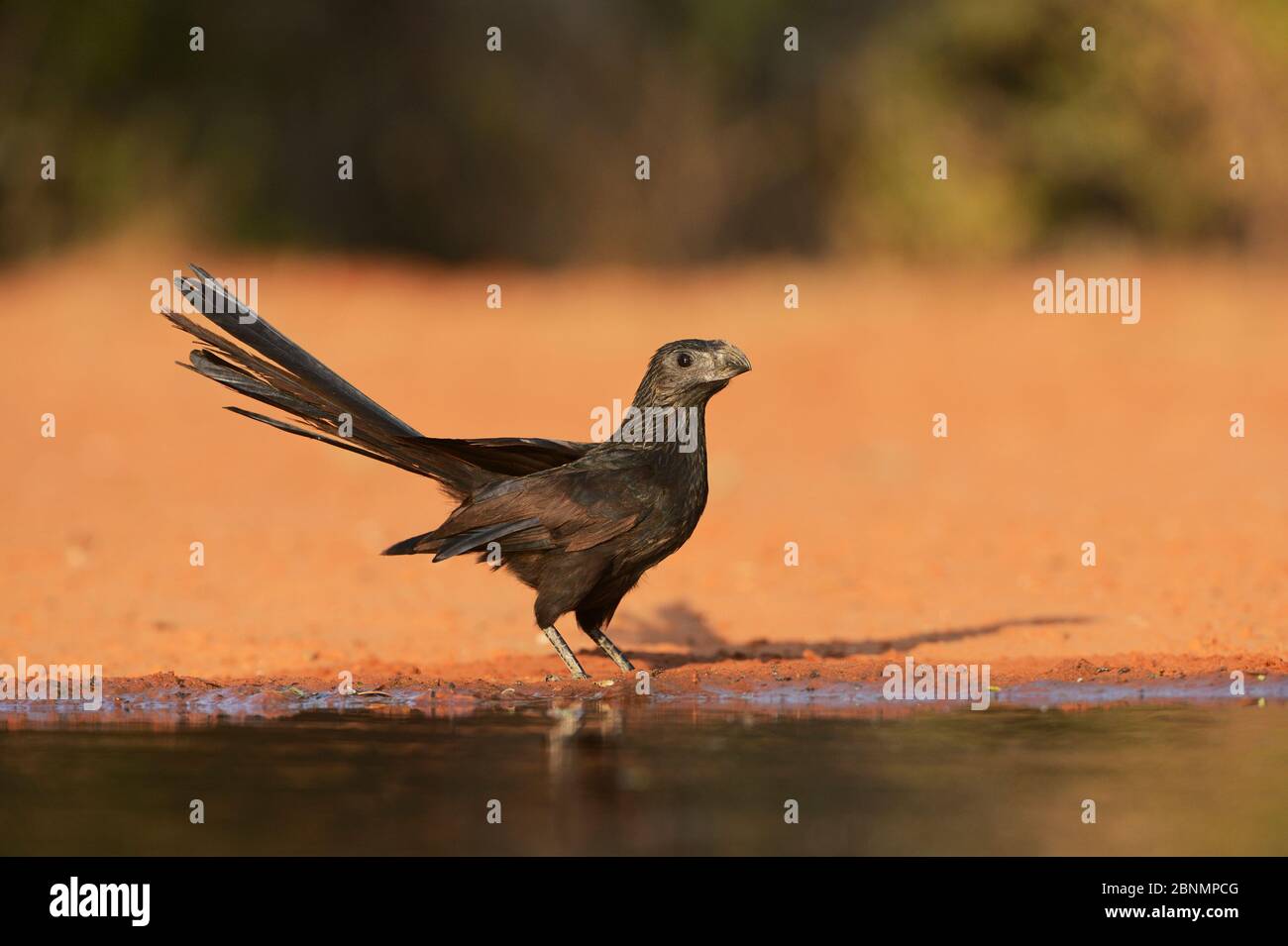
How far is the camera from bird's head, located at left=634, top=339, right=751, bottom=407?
7.18m

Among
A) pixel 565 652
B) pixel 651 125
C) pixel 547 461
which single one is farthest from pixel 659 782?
pixel 651 125

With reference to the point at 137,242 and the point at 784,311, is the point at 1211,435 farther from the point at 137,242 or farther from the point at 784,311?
the point at 137,242

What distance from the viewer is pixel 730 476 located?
45.6ft

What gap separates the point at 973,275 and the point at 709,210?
5277mm

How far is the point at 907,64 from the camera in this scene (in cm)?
2378

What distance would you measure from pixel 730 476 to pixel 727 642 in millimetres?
5025

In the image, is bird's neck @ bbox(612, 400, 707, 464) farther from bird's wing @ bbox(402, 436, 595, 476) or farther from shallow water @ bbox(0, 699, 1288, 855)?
shallow water @ bbox(0, 699, 1288, 855)

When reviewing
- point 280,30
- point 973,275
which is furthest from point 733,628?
point 280,30

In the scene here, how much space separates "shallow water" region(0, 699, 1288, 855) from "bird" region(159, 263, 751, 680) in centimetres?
59

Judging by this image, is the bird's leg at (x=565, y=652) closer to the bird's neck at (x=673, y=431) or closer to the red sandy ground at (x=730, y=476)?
the red sandy ground at (x=730, y=476)

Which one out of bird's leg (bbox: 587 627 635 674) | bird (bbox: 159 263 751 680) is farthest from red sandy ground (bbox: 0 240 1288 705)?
bird (bbox: 159 263 751 680)

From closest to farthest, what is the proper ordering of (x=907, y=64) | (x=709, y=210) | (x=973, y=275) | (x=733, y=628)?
(x=733, y=628) < (x=973, y=275) < (x=907, y=64) < (x=709, y=210)

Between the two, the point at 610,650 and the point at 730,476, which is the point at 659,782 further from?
the point at 730,476

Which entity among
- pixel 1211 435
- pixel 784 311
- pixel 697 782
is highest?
pixel 784 311
